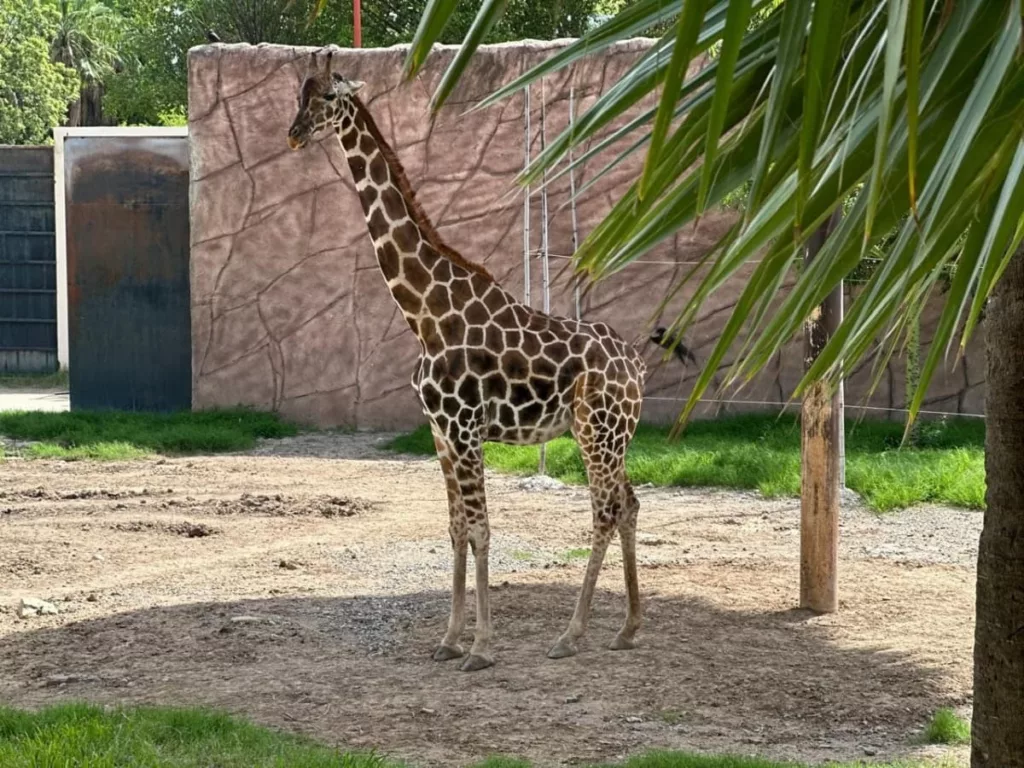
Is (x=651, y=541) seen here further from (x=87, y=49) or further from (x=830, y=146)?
A: (x=87, y=49)

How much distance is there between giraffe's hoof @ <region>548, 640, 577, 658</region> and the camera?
5.83m

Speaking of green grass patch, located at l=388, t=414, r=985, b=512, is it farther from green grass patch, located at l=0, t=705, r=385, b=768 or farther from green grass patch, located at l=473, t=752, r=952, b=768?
green grass patch, located at l=0, t=705, r=385, b=768

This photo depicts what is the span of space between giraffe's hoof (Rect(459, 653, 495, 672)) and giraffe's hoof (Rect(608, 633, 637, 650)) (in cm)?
55

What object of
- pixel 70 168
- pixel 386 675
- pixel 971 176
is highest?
pixel 70 168

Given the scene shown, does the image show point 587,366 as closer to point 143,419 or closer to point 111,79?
point 143,419

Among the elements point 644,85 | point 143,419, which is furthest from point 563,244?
point 644,85

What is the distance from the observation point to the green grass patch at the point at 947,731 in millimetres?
4797

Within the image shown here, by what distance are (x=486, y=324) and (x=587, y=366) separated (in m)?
Answer: 0.46

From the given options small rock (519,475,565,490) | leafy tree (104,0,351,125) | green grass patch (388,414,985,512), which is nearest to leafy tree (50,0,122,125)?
leafy tree (104,0,351,125)

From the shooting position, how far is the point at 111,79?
1247 inches

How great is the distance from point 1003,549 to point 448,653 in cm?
291

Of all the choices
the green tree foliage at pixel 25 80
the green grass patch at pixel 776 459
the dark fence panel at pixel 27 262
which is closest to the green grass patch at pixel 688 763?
the green grass patch at pixel 776 459

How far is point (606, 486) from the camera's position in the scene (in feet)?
19.8

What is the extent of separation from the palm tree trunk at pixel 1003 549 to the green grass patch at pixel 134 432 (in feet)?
30.3
